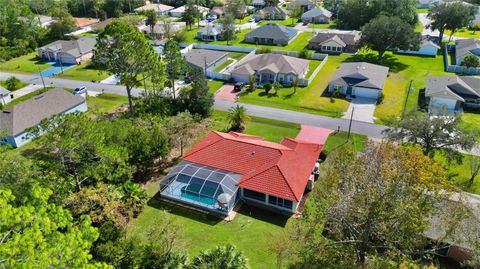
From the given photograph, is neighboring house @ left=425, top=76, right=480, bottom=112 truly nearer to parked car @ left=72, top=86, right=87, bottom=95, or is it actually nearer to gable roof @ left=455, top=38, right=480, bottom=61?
gable roof @ left=455, top=38, right=480, bottom=61

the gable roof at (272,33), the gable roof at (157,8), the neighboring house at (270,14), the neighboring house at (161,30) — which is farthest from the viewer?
the gable roof at (157,8)

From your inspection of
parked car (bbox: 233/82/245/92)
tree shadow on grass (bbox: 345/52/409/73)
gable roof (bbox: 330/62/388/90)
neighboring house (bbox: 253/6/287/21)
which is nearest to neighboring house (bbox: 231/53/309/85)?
parked car (bbox: 233/82/245/92)

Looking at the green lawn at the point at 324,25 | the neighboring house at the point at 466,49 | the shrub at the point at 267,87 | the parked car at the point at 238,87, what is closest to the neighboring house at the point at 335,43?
the neighboring house at the point at 466,49

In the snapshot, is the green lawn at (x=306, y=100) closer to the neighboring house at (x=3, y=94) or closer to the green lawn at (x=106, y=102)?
the green lawn at (x=106, y=102)

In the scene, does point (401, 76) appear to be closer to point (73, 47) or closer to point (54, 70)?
point (73, 47)

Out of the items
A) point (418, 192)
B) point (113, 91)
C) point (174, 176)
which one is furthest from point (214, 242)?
point (113, 91)
